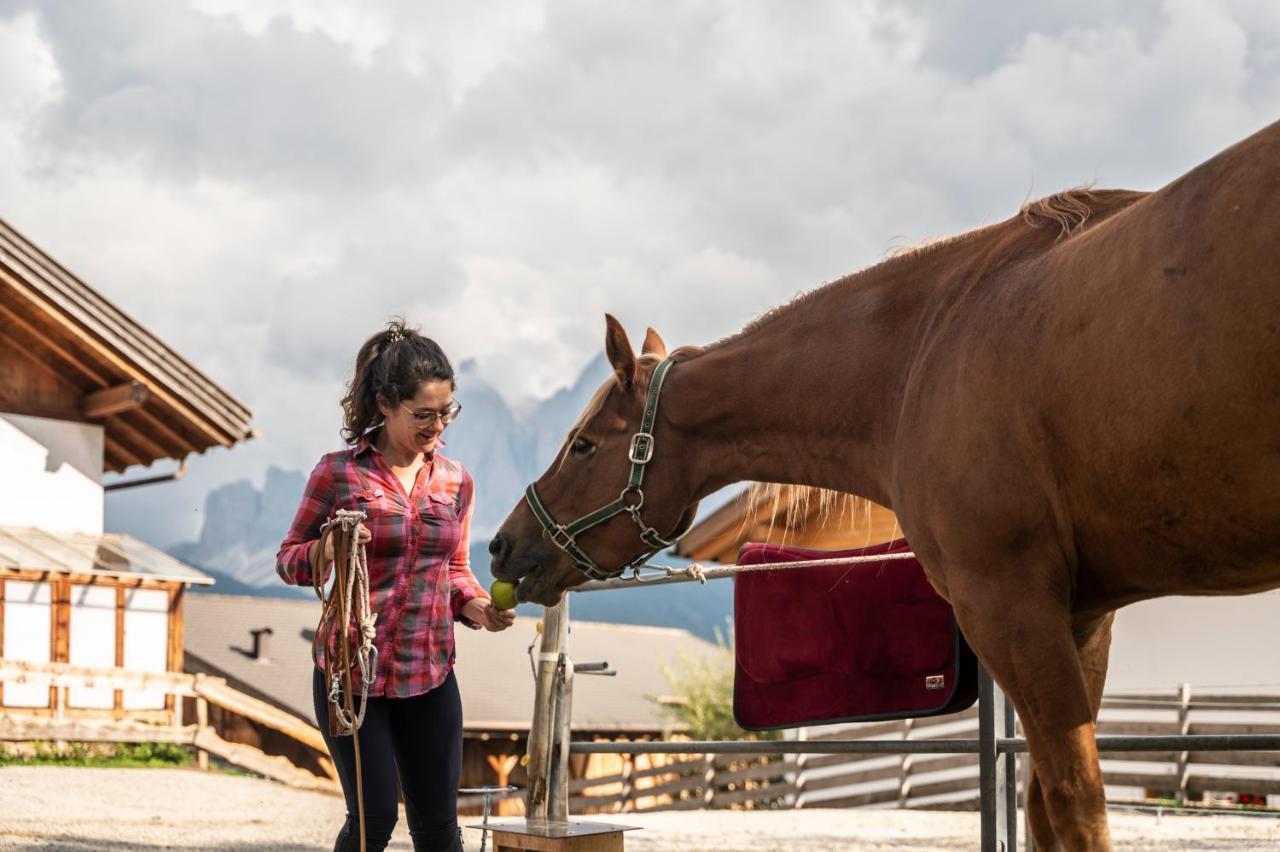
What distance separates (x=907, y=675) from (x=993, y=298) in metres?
1.34

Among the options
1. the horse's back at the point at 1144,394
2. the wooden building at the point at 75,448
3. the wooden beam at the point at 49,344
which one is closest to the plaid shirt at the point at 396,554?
the horse's back at the point at 1144,394

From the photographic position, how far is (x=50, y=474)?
1391cm

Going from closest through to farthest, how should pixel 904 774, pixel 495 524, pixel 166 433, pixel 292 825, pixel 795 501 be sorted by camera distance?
pixel 795 501 → pixel 292 825 → pixel 904 774 → pixel 166 433 → pixel 495 524

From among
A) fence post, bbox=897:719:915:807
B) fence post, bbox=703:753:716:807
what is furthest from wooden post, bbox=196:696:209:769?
fence post, bbox=897:719:915:807

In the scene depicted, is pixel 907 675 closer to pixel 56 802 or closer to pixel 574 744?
pixel 574 744

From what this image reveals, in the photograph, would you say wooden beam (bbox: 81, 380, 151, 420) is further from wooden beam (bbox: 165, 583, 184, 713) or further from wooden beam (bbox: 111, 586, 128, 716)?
wooden beam (bbox: 165, 583, 184, 713)

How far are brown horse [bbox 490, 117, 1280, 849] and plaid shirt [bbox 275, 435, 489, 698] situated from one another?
81 centimetres

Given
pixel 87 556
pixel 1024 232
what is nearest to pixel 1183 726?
pixel 1024 232

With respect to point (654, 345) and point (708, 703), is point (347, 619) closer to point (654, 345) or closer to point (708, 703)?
point (654, 345)

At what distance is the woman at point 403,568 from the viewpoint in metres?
2.81

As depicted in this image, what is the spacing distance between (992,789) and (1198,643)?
24.5 feet

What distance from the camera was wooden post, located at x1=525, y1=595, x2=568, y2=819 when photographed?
4383 millimetres

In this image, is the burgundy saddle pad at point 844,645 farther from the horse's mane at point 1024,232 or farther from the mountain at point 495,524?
the mountain at point 495,524

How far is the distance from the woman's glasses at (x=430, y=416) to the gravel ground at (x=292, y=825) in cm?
337
